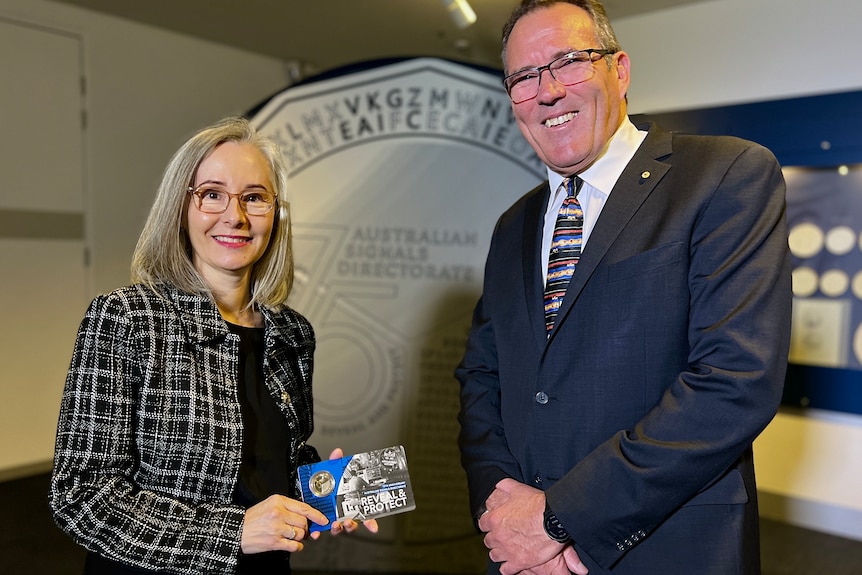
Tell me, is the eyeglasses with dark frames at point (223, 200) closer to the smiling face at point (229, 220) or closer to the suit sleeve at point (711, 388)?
the smiling face at point (229, 220)

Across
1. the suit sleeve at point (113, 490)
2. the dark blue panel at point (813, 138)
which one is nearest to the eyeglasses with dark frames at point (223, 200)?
the suit sleeve at point (113, 490)

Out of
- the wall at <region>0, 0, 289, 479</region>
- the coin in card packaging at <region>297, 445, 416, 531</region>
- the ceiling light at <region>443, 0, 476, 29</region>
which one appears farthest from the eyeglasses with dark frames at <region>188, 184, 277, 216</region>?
the wall at <region>0, 0, 289, 479</region>

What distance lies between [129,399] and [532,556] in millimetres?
789

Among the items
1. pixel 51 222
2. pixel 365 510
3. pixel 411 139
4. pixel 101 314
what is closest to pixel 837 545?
pixel 411 139

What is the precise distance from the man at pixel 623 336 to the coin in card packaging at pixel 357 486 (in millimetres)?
191

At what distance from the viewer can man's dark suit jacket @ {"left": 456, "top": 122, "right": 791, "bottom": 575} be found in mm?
1123

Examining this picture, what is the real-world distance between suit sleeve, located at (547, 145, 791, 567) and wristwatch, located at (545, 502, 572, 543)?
3 centimetres

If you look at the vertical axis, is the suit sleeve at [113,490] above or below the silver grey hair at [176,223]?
below

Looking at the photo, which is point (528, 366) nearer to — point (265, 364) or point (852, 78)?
point (265, 364)

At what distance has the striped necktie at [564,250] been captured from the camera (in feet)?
4.41

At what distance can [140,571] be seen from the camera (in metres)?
1.27

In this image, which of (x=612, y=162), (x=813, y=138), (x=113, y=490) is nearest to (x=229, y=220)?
(x=113, y=490)

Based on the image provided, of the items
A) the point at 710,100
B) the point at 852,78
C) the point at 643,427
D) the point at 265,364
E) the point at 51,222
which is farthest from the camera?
the point at 51,222

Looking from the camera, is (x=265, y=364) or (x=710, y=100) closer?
(x=265, y=364)
